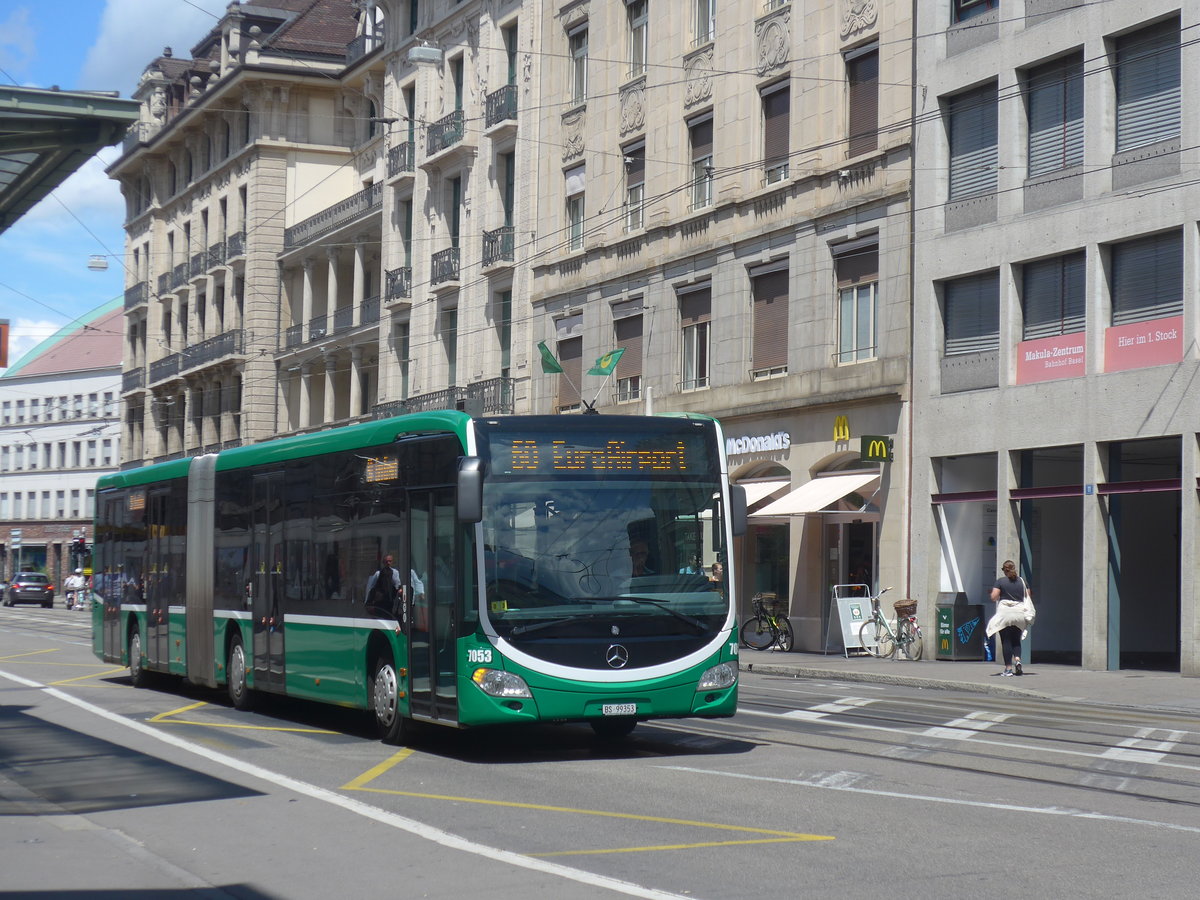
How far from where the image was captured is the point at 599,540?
1334 centimetres

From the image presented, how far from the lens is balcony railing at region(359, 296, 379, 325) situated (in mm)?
53531

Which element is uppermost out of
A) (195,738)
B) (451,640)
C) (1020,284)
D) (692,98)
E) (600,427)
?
(692,98)

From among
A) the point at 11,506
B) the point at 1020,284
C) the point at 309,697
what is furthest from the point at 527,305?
the point at 11,506

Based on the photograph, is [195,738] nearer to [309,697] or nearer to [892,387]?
[309,697]

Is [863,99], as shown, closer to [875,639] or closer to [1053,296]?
[1053,296]

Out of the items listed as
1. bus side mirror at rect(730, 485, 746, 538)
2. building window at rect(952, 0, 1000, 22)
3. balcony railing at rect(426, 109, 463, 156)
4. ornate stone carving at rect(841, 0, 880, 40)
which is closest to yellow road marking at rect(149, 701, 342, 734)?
bus side mirror at rect(730, 485, 746, 538)

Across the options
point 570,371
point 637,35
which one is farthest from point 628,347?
point 637,35

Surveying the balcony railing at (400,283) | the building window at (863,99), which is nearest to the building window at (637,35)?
the building window at (863,99)

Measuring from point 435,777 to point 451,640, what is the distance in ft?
4.62

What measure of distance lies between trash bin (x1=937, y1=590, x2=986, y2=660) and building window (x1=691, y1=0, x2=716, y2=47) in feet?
47.2

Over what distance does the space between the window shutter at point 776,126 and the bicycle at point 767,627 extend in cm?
892

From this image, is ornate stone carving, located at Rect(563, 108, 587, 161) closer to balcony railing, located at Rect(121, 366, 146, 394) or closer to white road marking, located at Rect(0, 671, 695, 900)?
white road marking, located at Rect(0, 671, 695, 900)

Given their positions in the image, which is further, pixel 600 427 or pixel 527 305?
pixel 527 305

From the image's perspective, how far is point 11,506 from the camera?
107062 millimetres
